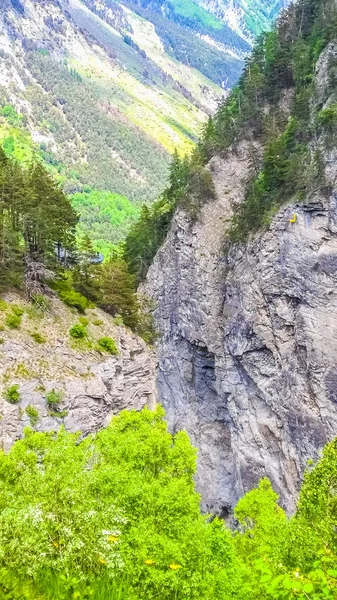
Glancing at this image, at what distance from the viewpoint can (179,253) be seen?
5419 cm

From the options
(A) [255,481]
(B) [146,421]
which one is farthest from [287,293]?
(B) [146,421]

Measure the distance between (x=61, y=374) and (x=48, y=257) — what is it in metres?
13.0

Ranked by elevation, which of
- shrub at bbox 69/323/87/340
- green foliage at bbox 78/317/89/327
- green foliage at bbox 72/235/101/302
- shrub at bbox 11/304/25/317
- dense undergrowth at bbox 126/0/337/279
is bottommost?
shrub at bbox 11/304/25/317

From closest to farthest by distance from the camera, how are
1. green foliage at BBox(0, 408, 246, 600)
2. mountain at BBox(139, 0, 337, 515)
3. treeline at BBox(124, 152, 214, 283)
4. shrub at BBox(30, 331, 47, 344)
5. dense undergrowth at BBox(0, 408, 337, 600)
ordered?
dense undergrowth at BBox(0, 408, 337, 600), green foliage at BBox(0, 408, 246, 600), shrub at BBox(30, 331, 47, 344), mountain at BBox(139, 0, 337, 515), treeline at BBox(124, 152, 214, 283)

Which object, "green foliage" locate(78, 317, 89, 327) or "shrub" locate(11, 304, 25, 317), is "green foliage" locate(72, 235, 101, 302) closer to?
"green foliage" locate(78, 317, 89, 327)

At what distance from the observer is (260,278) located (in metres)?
Answer: 44.7

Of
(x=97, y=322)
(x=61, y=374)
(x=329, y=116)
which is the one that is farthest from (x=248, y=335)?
(x=329, y=116)

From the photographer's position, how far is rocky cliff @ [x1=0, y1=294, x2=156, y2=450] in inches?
1364

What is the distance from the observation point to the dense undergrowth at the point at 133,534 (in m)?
10.3

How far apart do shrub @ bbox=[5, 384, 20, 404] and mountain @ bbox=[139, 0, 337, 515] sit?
64.4 feet

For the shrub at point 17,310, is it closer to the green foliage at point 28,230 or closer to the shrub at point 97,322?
the green foliage at point 28,230

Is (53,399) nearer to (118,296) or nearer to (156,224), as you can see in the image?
(118,296)

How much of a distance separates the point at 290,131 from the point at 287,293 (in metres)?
17.0

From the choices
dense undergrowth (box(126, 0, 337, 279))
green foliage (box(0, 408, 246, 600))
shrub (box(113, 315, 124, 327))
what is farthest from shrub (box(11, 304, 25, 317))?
dense undergrowth (box(126, 0, 337, 279))
